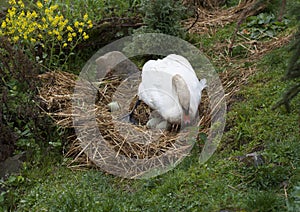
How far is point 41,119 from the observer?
20.7ft

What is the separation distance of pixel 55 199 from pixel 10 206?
70 cm

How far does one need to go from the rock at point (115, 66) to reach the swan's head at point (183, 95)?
1245 millimetres

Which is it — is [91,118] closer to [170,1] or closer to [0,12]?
[170,1]

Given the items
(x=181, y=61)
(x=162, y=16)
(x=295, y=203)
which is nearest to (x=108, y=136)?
(x=181, y=61)

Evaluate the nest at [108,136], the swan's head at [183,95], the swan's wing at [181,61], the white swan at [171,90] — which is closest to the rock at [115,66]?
the nest at [108,136]

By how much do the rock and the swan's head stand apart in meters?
1.25

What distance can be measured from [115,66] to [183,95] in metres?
1.56

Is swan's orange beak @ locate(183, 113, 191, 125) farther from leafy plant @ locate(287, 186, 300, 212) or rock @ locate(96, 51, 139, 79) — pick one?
leafy plant @ locate(287, 186, 300, 212)

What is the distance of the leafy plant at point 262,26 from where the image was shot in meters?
7.81

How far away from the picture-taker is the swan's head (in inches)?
231

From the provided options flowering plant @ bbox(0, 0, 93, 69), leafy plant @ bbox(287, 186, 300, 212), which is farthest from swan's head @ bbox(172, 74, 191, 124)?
leafy plant @ bbox(287, 186, 300, 212)

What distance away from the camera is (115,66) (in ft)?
23.6

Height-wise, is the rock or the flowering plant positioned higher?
the flowering plant

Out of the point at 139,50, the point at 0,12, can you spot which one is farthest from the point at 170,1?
the point at 0,12
